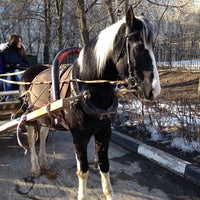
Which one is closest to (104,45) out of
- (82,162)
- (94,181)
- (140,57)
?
(140,57)

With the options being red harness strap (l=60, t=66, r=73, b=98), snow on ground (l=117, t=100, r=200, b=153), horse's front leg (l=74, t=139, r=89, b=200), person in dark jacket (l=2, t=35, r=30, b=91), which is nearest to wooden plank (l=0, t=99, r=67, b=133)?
red harness strap (l=60, t=66, r=73, b=98)

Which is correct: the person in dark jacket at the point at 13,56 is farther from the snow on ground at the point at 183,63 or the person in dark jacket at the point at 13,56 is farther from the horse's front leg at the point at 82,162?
the snow on ground at the point at 183,63

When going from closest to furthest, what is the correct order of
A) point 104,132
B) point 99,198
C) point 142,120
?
point 104,132 < point 99,198 < point 142,120

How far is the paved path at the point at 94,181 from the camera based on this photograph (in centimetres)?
371

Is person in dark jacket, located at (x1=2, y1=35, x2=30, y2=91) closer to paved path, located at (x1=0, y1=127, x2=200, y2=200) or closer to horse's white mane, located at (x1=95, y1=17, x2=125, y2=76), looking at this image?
paved path, located at (x1=0, y1=127, x2=200, y2=200)

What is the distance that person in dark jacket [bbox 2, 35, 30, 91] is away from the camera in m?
5.57

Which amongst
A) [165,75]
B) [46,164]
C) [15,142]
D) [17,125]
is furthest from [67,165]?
[165,75]

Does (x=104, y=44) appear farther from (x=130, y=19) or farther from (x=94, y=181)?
(x=94, y=181)

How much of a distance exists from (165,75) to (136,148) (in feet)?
24.4

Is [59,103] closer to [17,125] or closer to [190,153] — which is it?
[17,125]

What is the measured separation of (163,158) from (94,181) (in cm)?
112

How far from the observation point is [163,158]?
14.8 feet

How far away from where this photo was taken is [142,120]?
5836 mm

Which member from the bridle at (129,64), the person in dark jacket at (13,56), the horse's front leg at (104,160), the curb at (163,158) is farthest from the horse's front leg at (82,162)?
the person in dark jacket at (13,56)
